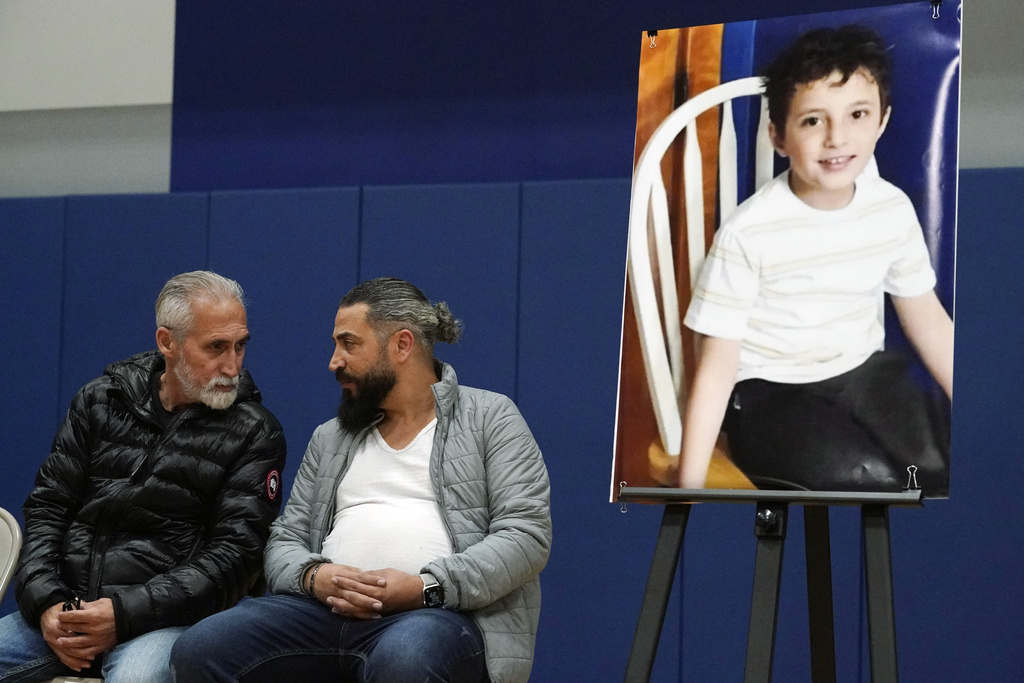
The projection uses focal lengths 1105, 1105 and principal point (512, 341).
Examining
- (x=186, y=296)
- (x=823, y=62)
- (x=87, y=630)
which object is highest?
(x=823, y=62)

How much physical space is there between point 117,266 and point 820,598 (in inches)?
122

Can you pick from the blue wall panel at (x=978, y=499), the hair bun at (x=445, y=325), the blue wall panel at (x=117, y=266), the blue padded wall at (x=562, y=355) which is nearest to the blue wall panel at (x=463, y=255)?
the blue padded wall at (x=562, y=355)

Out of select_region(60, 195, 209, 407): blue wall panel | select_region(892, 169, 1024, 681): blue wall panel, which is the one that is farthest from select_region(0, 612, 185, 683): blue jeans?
select_region(892, 169, 1024, 681): blue wall panel

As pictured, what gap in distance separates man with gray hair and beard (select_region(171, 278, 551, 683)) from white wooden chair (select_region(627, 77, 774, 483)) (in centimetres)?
35

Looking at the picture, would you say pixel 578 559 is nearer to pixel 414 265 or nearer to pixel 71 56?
pixel 414 265

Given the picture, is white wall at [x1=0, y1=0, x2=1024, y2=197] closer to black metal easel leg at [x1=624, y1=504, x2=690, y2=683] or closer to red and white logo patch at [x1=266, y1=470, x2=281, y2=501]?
red and white logo patch at [x1=266, y1=470, x2=281, y2=501]

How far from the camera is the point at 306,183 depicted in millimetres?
4328

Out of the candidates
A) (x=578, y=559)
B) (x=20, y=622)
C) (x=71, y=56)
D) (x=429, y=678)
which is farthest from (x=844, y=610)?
(x=71, y=56)

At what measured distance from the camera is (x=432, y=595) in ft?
7.44

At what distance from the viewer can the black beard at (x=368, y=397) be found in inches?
102

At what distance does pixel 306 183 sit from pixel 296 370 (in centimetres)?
76

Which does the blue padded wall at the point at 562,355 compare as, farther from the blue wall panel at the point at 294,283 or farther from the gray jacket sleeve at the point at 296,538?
the gray jacket sleeve at the point at 296,538

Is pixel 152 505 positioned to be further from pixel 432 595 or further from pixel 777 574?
pixel 777 574

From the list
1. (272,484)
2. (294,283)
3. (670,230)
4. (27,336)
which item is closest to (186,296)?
(272,484)
